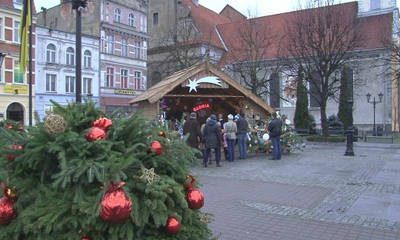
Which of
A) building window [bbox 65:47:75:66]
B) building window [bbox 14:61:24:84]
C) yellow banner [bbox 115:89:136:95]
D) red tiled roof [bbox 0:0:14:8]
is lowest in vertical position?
yellow banner [bbox 115:89:136:95]

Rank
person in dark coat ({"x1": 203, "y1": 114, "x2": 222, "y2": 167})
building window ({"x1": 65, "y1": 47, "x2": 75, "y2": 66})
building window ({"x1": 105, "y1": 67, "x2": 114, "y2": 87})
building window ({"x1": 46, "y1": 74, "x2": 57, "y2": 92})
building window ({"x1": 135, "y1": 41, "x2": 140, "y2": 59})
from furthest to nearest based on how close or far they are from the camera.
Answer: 1. building window ({"x1": 135, "y1": 41, "x2": 140, "y2": 59})
2. building window ({"x1": 105, "y1": 67, "x2": 114, "y2": 87})
3. building window ({"x1": 65, "y1": 47, "x2": 75, "y2": 66})
4. building window ({"x1": 46, "y1": 74, "x2": 57, "y2": 92})
5. person in dark coat ({"x1": 203, "y1": 114, "x2": 222, "y2": 167})

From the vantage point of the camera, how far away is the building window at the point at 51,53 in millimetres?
34750

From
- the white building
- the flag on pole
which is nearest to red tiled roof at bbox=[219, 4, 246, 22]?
the white building

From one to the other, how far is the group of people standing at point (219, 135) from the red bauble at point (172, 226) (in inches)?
343

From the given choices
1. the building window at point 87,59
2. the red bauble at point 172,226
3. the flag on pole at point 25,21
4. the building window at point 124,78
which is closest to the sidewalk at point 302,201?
the red bauble at point 172,226

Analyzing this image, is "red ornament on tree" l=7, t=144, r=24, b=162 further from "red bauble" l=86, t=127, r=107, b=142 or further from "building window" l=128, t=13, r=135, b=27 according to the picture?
"building window" l=128, t=13, r=135, b=27

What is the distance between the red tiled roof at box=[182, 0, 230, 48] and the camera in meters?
45.7

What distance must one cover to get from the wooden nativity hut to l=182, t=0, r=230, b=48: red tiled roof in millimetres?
26481

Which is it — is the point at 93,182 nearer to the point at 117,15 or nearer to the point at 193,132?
the point at 193,132

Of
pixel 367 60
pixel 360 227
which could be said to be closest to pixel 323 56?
pixel 367 60

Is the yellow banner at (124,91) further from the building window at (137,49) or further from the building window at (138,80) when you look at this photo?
the building window at (137,49)

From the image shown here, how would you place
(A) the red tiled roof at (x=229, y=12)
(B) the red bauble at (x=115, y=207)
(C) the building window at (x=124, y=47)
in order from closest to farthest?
1. (B) the red bauble at (x=115, y=207)
2. (C) the building window at (x=124, y=47)
3. (A) the red tiled roof at (x=229, y=12)

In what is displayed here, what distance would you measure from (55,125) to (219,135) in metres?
9.93

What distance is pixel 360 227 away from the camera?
5617mm
